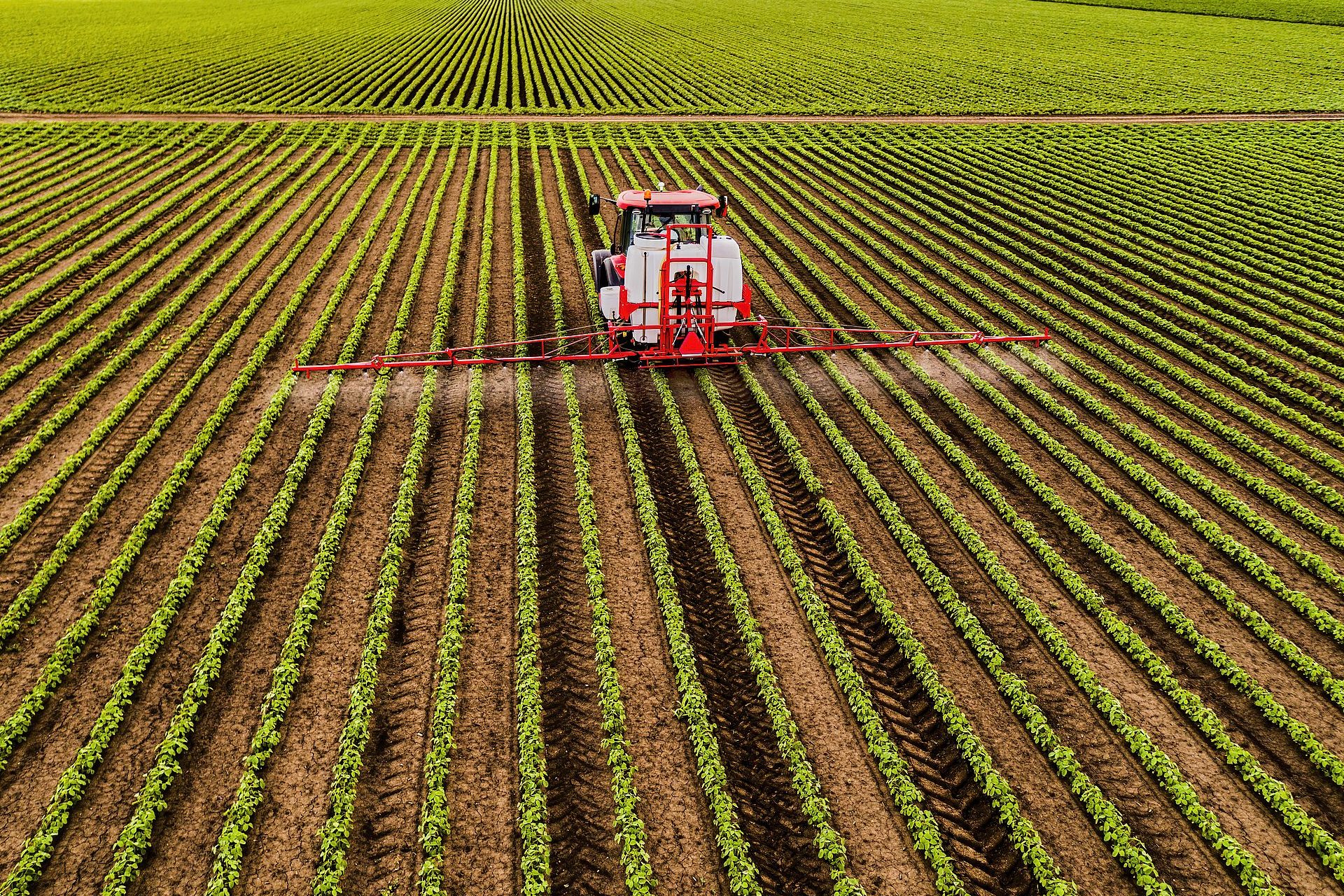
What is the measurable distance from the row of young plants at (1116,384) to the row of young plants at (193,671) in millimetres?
15753

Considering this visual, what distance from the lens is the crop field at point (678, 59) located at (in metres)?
43.8

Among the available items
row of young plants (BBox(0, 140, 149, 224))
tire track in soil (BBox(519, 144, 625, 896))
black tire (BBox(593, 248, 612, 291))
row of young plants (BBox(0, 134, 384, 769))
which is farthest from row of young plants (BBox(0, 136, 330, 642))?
row of young plants (BBox(0, 140, 149, 224))

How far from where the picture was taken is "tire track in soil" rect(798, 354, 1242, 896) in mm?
7312

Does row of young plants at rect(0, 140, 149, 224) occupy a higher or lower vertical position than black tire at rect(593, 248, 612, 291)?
higher

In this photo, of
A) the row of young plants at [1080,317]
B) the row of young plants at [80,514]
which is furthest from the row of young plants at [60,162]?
the row of young plants at [1080,317]

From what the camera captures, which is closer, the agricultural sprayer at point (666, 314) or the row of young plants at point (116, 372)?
the row of young plants at point (116, 372)

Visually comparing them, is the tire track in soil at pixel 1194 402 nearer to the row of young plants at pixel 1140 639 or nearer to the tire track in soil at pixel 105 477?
the row of young plants at pixel 1140 639

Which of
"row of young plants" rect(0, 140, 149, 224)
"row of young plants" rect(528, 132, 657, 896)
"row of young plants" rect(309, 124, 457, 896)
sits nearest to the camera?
"row of young plants" rect(528, 132, 657, 896)

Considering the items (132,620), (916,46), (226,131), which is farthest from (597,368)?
(916,46)

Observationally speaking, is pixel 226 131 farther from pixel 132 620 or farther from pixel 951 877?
pixel 951 877

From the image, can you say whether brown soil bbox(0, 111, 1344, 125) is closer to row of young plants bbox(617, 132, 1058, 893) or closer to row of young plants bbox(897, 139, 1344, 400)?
row of young plants bbox(897, 139, 1344, 400)

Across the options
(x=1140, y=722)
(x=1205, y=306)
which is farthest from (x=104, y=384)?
(x=1205, y=306)

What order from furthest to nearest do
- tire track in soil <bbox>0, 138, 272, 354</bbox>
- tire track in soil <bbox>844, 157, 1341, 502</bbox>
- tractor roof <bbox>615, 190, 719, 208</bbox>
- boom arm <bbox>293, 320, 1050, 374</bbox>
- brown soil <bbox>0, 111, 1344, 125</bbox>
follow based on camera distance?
brown soil <bbox>0, 111, 1344, 125</bbox>, tire track in soil <bbox>0, 138, 272, 354</bbox>, tractor roof <bbox>615, 190, 719, 208</bbox>, boom arm <bbox>293, 320, 1050, 374</bbox>, tire track in soil <bbox>844, 157, 1341, 502</bbox>

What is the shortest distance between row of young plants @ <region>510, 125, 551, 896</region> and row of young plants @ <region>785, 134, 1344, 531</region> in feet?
38.7
